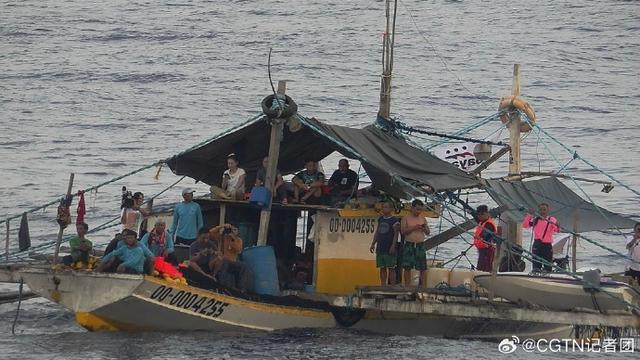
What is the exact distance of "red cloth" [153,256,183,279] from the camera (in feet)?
77.9

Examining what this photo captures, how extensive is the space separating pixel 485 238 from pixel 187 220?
5.27 m

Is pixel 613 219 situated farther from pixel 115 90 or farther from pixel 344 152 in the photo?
pixel 115 90

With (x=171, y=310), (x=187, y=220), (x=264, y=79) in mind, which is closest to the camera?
(x=171, y=310)

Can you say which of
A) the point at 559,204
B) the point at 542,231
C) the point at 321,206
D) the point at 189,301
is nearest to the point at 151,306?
the point at 189,301

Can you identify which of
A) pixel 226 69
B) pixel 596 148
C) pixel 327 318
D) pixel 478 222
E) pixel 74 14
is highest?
pixel 74 14

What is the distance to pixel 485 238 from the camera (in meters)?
26.8

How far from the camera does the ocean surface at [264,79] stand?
151 feet

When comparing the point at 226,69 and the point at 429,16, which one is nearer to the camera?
the point at 226,69

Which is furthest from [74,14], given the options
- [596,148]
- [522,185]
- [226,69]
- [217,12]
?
[522,185]

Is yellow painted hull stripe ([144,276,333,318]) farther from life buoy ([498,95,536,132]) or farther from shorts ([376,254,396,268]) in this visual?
life buoy ([498,95,536,132])

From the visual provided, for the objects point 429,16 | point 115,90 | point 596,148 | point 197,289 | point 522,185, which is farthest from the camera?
point 429,16

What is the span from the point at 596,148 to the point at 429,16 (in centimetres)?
2641

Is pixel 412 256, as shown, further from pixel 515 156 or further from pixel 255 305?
pixel 515 156

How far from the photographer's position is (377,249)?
25250 millimetres
